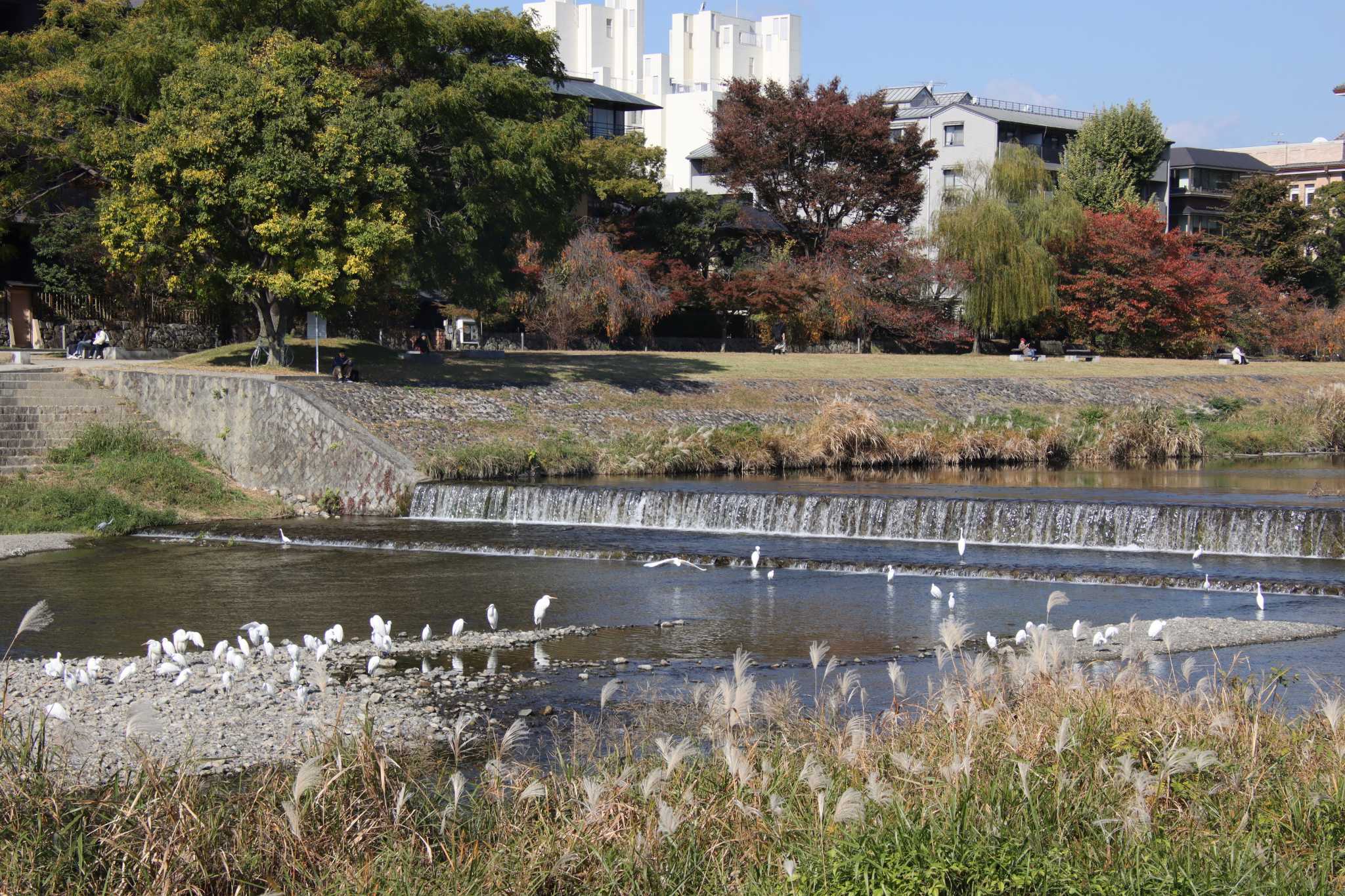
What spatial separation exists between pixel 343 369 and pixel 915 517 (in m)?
17.6

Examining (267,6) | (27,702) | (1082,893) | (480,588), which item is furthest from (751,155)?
(1082,893)

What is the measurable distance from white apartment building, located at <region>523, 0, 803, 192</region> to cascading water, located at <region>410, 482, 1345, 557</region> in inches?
2800

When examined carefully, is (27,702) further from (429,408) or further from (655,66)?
(655,66)

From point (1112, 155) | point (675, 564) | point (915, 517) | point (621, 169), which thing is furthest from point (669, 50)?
point (675, 564)

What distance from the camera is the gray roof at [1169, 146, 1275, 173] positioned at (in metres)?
101

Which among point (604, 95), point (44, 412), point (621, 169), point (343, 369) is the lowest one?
point (44, 412)

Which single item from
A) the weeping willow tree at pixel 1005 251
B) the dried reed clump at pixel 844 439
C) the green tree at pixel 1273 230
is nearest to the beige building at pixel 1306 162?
the green tree at pixel 1273 230

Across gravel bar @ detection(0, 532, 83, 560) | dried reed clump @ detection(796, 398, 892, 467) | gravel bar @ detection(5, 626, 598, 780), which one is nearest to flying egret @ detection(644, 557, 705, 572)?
gravel bar @ detection(5, 626, 598, 780)

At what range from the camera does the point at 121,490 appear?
3102 centimetres

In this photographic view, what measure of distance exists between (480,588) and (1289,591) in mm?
11651

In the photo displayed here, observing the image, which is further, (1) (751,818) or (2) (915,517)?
(2) (915,517)

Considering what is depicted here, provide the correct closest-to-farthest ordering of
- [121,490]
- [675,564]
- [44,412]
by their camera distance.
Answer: [675,564] < [121,490] < [44,412]

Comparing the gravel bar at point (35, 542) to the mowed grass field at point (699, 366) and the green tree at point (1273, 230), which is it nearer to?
the mowed grass field at point (699, 366)

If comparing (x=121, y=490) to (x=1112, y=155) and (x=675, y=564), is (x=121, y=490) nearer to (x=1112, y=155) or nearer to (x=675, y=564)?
(x=675, y=564)
